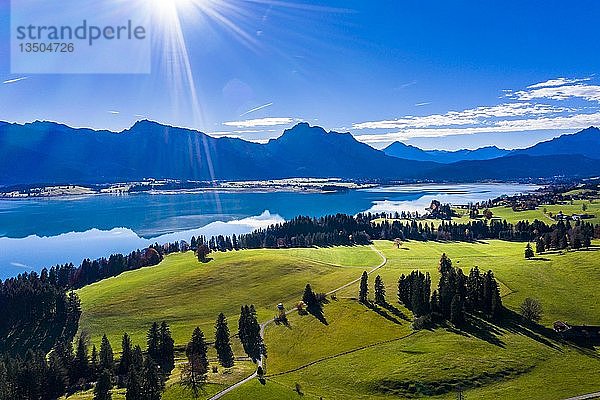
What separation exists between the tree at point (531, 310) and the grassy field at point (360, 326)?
123cm

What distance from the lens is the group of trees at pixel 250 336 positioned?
7091 centimetres

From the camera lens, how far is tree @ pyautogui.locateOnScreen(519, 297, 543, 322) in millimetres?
76000

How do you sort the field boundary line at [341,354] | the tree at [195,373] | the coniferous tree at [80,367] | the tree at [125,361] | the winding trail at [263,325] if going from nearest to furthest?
the winding trail at [263,325] < the tree at [195,373] < the field boundary line at [341,354] < the tree at [125,361] < the coniferous tree at [80,367]

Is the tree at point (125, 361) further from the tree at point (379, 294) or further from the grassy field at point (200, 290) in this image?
the tree at point (379, 294)

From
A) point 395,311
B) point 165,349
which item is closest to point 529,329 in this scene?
point 395,311

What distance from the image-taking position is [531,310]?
251ft

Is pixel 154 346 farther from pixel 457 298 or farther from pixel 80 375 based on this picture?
pixel 457 298

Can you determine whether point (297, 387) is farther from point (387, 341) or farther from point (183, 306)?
point (183, 306)

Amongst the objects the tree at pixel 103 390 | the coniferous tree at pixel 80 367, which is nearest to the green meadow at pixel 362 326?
the tree at pixel 103 390

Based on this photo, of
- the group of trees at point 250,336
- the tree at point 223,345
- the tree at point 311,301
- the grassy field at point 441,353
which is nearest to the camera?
the grassy field at point 441,353

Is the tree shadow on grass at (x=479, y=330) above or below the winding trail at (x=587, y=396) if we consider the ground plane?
above

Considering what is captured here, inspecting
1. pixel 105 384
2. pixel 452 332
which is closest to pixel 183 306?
pixel 105 384

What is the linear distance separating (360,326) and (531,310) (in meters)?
28.6

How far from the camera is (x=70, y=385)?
6334cm
